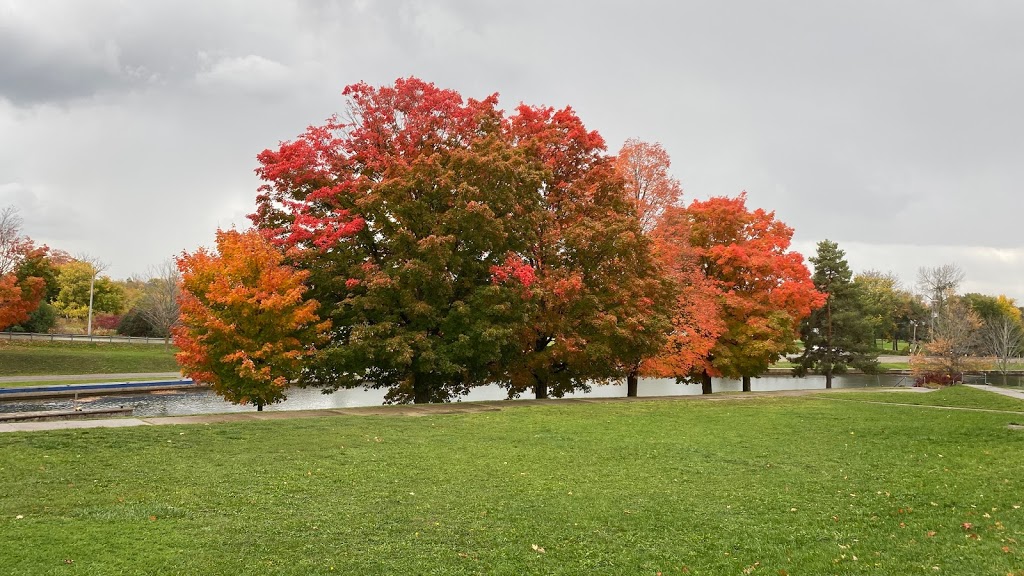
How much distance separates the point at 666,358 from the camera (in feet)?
90.0

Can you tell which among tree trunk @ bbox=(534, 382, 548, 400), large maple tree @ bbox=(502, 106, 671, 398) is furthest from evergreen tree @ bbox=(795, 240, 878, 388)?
tree trunk @ bbox=(534, 382, 548, 400)

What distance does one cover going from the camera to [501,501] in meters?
8.28

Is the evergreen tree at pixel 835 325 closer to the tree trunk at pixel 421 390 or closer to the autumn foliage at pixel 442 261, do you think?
the autumn foliage at pixel 442 261

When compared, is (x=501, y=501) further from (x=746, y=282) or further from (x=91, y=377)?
(x=91, y=377)

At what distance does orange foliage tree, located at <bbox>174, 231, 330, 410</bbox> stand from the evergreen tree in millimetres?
42207

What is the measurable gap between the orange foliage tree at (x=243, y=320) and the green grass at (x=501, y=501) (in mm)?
5285

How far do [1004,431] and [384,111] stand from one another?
2002 centimetres

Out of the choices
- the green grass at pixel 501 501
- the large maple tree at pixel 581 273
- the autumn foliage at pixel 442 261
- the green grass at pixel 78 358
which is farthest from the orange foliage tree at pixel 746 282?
the green grass at pixel 78 358

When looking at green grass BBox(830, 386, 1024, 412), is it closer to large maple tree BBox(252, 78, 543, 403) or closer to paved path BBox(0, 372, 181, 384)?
large maple tree BBox(252, 78, 543, 403)

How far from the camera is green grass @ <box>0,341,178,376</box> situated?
43.5m

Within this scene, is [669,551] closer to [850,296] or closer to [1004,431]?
[1004,431]

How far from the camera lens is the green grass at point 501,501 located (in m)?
6.21

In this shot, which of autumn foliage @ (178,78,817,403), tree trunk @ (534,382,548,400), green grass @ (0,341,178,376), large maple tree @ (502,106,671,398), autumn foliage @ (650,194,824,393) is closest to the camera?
autumn foliage @ (178,78,817,403)

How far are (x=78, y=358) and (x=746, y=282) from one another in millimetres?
44620
